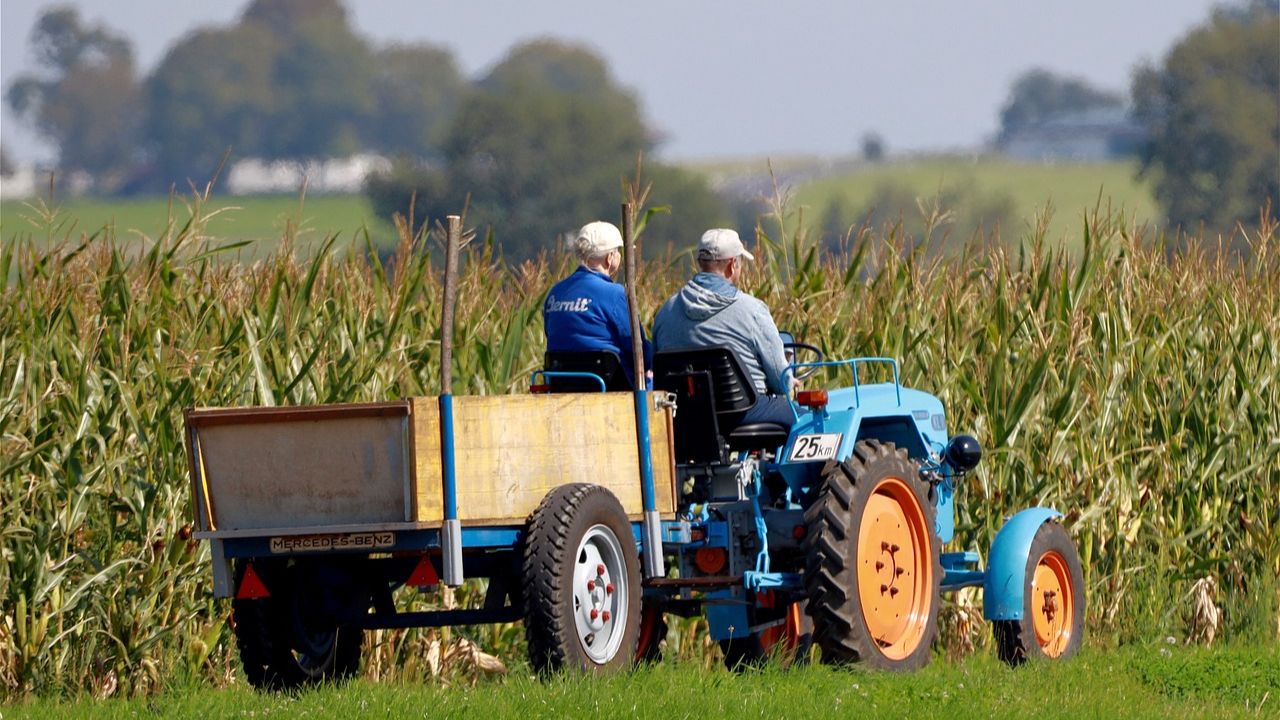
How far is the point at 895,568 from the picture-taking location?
8.58 metres

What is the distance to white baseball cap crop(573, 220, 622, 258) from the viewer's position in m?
8.64

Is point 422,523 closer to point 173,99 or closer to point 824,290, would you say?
point 824,290

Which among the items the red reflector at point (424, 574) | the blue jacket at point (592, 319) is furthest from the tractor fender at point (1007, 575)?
the red reflector at point (424, 574)

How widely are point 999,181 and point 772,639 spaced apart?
262 feet

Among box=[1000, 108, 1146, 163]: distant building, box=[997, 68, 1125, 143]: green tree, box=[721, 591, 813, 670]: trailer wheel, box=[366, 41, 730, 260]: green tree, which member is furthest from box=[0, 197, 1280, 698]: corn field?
box=[997, 68, 1125, 143]: green tree

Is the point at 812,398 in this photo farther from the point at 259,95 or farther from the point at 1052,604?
the point at 259,95

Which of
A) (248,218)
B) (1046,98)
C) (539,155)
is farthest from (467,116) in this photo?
(1046,98)

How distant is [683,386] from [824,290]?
2.75 meters

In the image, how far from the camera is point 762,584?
Result: 8.13 metres

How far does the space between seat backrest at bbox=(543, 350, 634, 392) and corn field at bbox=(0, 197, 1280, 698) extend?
0.97 metres

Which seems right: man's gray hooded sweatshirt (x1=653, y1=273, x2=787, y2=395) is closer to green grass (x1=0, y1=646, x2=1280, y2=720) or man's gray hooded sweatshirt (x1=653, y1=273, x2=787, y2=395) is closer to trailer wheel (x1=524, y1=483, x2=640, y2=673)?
trailer wheel (x1=524, y1=483, x2=640, y2=673)

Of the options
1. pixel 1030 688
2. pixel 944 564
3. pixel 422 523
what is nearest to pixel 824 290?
pixel 944 564

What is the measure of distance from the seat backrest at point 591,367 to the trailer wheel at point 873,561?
0.95 m

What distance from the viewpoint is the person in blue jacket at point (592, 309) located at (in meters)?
8.48
